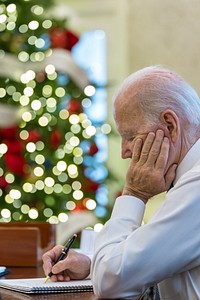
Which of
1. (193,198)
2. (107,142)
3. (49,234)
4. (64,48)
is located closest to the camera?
(193,198)

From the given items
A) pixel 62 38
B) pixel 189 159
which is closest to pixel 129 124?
pixel 189 159

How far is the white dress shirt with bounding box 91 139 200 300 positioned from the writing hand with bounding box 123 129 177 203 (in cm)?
10

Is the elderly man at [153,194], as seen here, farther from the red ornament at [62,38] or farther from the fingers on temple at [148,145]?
the red ornament at [62,38]

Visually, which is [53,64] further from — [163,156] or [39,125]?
[163,156]

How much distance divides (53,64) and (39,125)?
1.32ft

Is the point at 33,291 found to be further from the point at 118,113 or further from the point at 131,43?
Answer: the point at 131,43

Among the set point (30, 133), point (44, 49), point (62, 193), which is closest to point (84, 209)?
point (62, 193)

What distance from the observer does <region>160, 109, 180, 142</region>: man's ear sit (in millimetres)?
1780

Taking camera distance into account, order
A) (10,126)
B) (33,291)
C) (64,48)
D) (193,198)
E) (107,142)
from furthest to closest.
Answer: (107,142) → (64,48) → (10,126) → (33,291) → (193,198)

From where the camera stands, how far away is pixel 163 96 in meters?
1.79

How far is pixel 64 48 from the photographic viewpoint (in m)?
4.91

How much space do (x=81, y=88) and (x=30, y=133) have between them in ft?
1.52

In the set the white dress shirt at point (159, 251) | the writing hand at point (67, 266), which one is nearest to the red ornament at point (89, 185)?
the writing hand at point (67, 266)

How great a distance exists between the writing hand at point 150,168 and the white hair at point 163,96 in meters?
0.05
